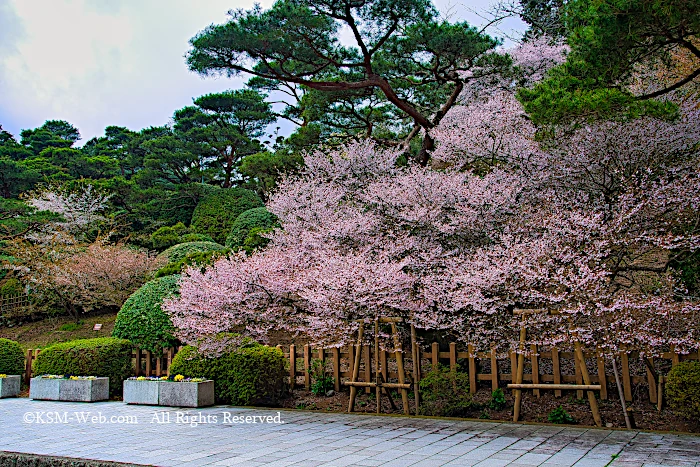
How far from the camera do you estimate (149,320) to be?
374 inches

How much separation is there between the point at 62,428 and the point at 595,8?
7.85 m

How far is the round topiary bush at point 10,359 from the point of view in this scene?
10789mm

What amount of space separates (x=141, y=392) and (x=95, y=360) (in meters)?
1.48

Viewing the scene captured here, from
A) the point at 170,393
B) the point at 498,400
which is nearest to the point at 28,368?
the point at 170,393

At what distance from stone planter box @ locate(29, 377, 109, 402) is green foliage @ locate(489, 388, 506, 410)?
622 centimetres

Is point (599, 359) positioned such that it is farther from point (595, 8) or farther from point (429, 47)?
point (429, 47)

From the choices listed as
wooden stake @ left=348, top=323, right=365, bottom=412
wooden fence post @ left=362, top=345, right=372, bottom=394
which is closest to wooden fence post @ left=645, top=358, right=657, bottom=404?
wooden stake @ left=348, top=323, right=365, bottom=412

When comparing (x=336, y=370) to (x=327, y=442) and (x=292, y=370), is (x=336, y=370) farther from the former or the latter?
(x=327, y=442)

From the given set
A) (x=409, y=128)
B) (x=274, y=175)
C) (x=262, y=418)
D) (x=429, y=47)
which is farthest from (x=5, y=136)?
(x=262, y=418)

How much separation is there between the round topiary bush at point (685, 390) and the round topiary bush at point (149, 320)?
7.36 m

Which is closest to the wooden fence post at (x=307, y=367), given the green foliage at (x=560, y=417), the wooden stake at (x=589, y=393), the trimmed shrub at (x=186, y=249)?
the green foliage at (x=560, y=417)

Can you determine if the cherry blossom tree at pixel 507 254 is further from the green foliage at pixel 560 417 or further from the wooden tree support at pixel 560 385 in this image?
the green foliage at pixel 560 417

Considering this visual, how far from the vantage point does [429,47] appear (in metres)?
11.4

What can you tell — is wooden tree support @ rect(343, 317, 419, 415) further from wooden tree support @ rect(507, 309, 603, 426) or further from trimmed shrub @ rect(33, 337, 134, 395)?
trimmed shrub @ rect(33, 337, 134, 395)
